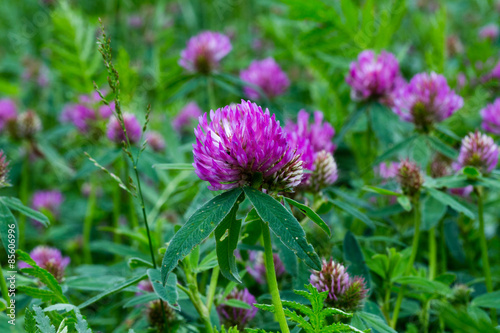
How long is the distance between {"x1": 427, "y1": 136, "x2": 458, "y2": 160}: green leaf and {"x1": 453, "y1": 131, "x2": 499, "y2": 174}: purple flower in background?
12cm

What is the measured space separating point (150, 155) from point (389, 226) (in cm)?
96

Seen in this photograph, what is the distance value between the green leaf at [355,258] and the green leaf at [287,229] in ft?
1.33

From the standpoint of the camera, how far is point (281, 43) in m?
3.22

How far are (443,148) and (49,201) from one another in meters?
2.06

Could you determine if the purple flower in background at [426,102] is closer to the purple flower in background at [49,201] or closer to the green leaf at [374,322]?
the green leaf at [374,322]

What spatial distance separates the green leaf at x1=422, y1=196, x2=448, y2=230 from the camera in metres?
1.34

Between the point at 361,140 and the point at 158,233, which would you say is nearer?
the point at 158,233

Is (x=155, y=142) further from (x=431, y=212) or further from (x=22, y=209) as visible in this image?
(x=431, y=212)

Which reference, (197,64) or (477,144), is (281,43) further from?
(477,144)

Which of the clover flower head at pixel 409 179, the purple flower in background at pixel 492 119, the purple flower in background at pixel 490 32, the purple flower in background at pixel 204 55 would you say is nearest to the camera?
the clover flower head at pixel 409 179

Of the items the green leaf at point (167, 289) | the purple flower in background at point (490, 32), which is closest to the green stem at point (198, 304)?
the green leaf at point (167, 289)

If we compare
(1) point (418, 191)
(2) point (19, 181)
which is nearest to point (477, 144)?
(1) point (418, 191)

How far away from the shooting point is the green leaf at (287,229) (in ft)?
2.73

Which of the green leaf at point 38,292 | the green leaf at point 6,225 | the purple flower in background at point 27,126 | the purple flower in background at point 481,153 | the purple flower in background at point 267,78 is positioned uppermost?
the purple flower in background at point 267,78
